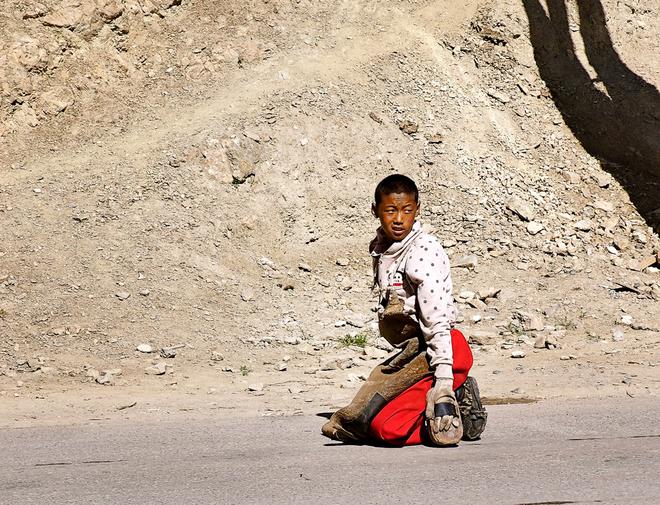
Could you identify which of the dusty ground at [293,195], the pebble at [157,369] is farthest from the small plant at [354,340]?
the pebble at [157,369]

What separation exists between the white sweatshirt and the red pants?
0.13m

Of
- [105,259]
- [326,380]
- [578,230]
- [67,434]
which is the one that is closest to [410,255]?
[67,434]

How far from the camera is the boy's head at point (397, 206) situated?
4.66 m

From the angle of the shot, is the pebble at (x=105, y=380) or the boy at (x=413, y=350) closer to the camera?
→ the boy at (x=413, y=350)

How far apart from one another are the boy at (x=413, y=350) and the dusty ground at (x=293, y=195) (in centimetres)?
170

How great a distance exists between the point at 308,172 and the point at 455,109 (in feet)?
7.82

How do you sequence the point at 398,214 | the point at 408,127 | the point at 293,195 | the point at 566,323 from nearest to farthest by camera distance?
the point at 398,214 < the point at 566,323 < the point at 293,195 < the point at 408,127

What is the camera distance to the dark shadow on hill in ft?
41.4

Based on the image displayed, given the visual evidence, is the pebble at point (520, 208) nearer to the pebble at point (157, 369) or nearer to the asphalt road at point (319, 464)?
the pebble at point (157, 369)

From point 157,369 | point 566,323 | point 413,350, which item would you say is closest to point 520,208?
point 566,323

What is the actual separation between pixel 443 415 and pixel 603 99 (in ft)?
33.4

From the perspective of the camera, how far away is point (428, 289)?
15.0 feet

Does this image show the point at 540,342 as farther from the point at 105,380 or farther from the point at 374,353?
the point at 105,380

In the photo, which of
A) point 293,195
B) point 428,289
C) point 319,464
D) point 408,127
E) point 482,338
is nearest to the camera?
point 319,464
